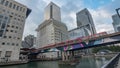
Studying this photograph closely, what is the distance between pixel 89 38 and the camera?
3997 cm

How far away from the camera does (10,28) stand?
5931cm

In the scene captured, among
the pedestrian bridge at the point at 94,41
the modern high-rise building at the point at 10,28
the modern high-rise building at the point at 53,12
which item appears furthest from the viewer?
the modern high-rise building at the point at 53,12

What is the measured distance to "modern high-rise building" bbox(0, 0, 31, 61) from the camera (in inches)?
2140

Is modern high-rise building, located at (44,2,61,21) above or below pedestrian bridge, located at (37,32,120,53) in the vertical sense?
above

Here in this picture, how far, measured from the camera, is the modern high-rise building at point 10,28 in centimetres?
5435

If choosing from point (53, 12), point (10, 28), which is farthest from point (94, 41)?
point (53, 12)

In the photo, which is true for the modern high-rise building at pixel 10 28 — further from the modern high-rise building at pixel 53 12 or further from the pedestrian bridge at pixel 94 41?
the modern high-rise building at pixel 53 12

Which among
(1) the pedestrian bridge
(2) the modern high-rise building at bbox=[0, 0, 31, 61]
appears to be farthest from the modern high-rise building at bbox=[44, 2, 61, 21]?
(1) the pedestrian bridge

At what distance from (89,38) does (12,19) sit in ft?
162

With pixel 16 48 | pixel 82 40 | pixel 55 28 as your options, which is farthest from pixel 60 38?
pixel 82 40

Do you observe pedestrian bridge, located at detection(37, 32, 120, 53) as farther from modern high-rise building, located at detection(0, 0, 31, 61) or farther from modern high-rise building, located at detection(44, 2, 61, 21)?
modern high-rise building, located at detection(44, 2, 61, 21)

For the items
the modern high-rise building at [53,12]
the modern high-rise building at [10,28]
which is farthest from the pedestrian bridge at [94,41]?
the modern high-rise building at [53,12]

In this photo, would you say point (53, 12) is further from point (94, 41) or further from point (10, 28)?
point (94, 41)

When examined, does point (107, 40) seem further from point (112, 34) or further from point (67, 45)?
point (67, 45)
